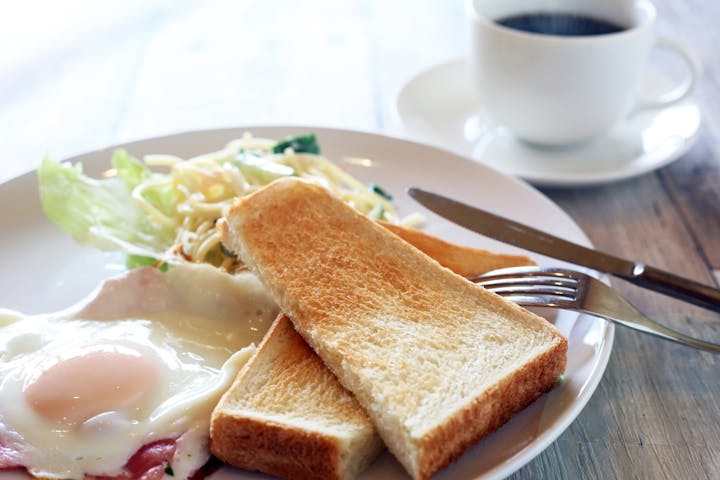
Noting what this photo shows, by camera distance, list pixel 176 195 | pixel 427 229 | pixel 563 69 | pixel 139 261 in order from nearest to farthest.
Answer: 1. pixel 139 261
2. pixel 427 229
3. pixel 176 195
4. pixel 563 69

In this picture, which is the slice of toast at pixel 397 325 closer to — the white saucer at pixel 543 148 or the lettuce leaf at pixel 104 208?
the lettuce leaf at pixel 104 208

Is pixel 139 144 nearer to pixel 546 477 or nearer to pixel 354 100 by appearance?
pixel 354 100

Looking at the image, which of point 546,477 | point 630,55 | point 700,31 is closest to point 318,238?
point 546,477

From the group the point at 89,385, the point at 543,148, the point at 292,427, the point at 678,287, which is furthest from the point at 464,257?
the point at 543,148

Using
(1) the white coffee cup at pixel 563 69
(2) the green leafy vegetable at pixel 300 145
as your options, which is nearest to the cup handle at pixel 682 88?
(1) the white coffee cup at pixel 563 69

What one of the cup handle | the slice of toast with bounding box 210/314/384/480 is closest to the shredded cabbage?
the slice of toast with bounding box 210/314/384/480

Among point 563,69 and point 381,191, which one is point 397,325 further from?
point 563,69
